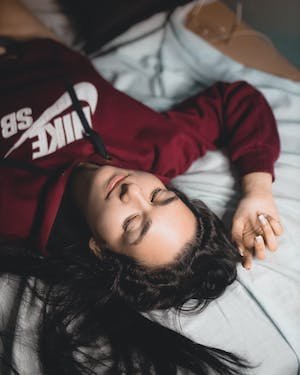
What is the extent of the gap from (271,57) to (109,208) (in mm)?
710

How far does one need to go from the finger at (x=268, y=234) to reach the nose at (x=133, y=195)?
24cm

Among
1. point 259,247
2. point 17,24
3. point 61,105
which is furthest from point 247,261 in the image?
point 17,24

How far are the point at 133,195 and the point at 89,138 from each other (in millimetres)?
271

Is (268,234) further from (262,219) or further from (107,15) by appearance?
(107,15)

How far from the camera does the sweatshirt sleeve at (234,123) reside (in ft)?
2.99

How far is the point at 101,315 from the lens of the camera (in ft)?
2.66

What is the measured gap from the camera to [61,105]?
0.95 m

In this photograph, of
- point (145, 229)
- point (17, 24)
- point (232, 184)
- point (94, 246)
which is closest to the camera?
point (145, 229)

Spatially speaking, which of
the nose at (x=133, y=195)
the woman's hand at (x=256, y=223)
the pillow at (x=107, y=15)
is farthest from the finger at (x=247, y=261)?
the pillow at (x=107, y=15)

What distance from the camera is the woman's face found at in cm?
72

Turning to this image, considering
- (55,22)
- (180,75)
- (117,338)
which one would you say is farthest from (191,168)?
(55,22)

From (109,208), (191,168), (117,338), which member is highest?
(109,208)

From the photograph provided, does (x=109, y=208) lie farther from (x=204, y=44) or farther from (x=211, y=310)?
(x=204, y=44)

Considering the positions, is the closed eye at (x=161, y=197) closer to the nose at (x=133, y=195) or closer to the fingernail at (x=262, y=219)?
the nose at (x=133, y=195)
